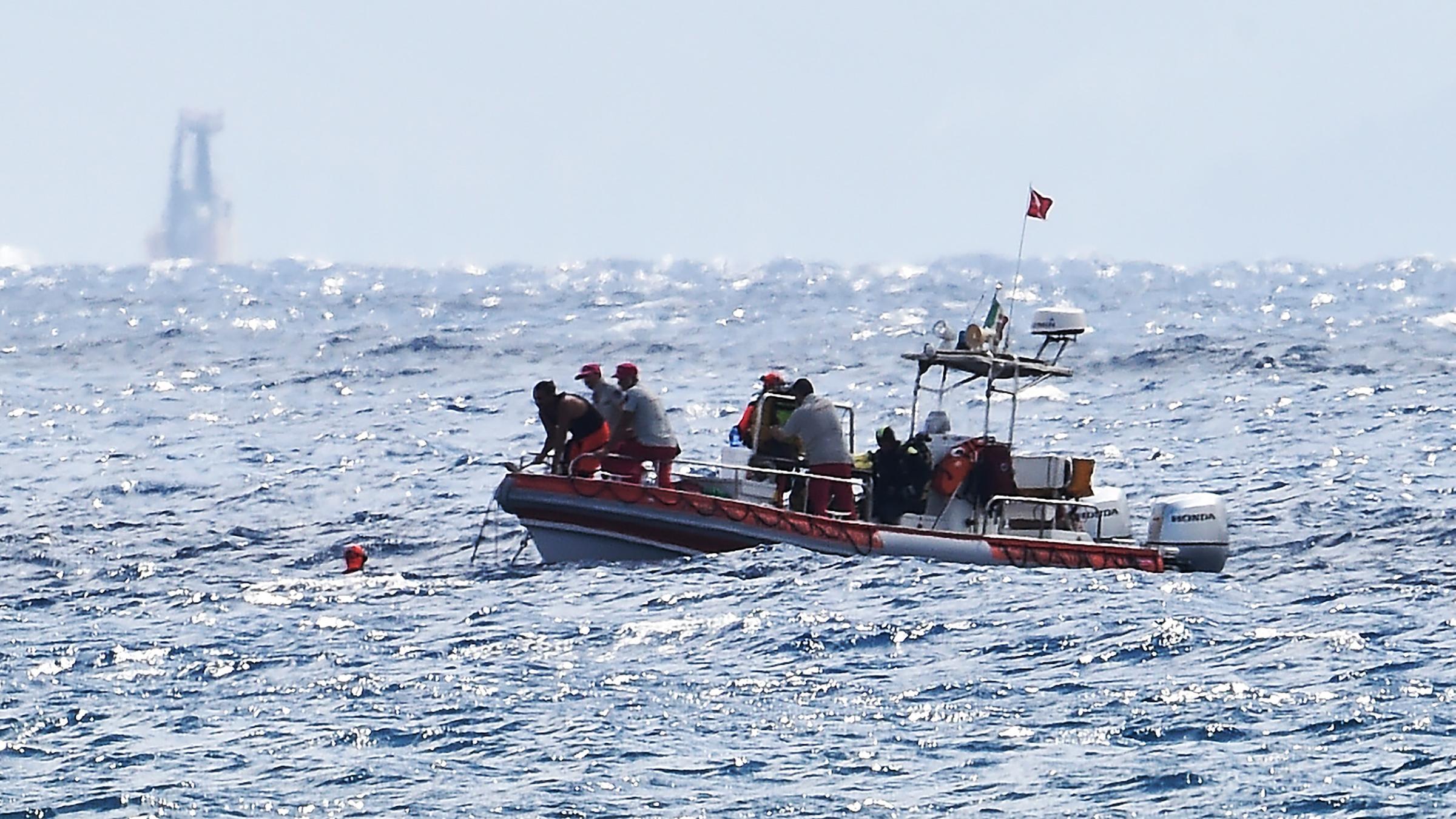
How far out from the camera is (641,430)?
19969 mm

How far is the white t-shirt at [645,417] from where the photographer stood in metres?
19.9

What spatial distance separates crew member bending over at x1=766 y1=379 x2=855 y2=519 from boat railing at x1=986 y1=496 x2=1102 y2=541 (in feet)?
4.63

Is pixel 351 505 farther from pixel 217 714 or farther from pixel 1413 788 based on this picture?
pixel 1413 788

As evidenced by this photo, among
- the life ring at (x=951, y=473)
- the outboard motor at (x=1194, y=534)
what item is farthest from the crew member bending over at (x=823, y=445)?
the outboard motor at (x=1194, y=534)

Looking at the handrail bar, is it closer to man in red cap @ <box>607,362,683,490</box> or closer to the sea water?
man in red cap @ <box>607,362,683,490</box>

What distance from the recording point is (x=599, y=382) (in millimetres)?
20156

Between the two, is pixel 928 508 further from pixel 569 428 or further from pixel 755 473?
pixel 569 428

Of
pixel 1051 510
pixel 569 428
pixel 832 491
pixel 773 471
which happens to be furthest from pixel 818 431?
pixel 1051 510

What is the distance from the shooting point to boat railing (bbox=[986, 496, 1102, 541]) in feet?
68.3

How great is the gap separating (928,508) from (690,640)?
17.8 feet

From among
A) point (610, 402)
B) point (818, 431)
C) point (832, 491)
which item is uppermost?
point (610, 402)

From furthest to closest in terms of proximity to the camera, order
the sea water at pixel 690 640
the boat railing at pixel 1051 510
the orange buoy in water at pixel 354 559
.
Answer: the boat railing at pixel 1051 510 → the orange buoy in water at pixel 354 559 → the sea water at pixel 690 640

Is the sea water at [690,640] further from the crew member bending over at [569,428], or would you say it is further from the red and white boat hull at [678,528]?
the crew member bending over at [569,428]

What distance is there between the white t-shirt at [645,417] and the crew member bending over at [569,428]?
263mm
